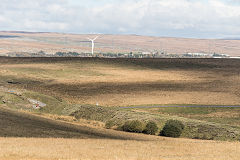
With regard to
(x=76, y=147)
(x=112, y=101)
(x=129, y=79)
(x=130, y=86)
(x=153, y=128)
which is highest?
(x=76, y=147)

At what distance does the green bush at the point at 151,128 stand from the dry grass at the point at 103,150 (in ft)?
43.8

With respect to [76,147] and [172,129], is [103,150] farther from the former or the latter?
[172,129]

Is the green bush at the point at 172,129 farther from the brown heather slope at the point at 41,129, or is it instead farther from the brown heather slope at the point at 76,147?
the brown heather slope at the point at 76,147

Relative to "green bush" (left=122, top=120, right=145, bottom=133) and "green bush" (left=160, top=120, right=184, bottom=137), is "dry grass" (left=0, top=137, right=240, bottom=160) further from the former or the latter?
"green bush" (left=122, top=120, right=145, bottom=133)

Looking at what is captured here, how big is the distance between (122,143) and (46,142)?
618cm

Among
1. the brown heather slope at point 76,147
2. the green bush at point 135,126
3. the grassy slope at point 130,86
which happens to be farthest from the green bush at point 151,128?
the brown heather slope at point 76,147

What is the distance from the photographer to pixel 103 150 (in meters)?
31.2

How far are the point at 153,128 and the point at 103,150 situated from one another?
67.0 ft

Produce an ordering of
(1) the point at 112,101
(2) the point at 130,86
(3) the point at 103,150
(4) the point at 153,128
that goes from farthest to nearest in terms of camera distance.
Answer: (2) the point at 130,86
(1) the point at 112,101
(4) the point at 153,128
(3) the point at 103,150

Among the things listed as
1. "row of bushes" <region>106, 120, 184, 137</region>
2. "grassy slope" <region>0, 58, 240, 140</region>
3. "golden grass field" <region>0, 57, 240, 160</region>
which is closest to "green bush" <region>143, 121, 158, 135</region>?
"row of bushes" <region>106, 120, 184, 137</region>

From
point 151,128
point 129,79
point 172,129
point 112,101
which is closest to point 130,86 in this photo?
point 129,79

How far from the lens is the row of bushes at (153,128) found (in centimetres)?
4997

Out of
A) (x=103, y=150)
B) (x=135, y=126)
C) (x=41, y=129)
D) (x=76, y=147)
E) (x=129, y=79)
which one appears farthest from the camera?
(x=129, y=79)

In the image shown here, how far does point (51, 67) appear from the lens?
12938cm
